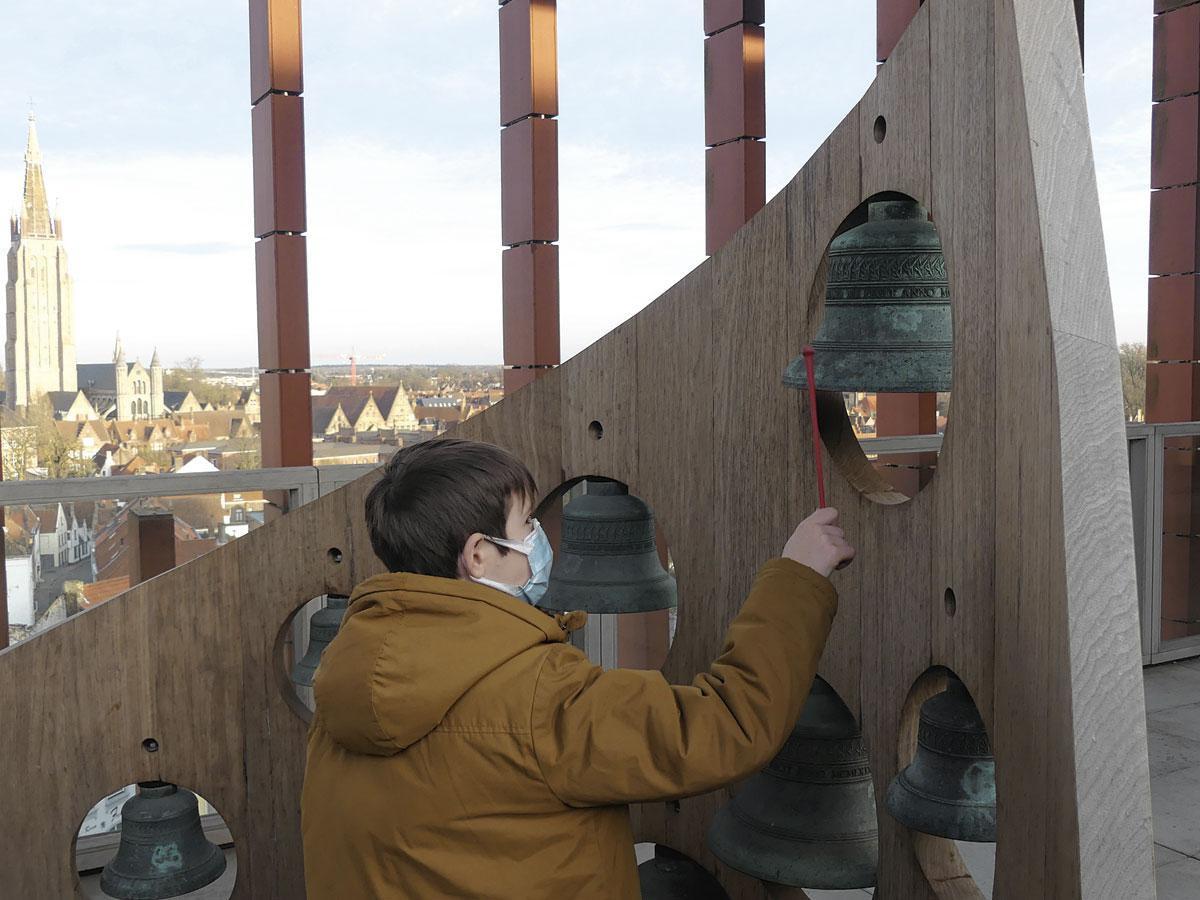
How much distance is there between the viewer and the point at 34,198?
715 centimetres

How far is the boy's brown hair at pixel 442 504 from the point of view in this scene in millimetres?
1568

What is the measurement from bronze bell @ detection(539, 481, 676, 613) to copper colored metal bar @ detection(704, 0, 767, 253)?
4857 millimetres

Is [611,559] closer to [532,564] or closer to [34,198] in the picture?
[532,564]

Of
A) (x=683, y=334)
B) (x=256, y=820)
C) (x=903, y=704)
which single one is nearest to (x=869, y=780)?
(x=903, y=704)

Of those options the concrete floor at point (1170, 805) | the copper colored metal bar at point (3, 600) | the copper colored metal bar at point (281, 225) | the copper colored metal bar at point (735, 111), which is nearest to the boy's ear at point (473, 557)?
the concrete floor at point (1170, 805)

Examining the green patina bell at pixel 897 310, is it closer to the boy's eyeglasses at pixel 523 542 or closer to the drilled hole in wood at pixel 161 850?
the boy's eyeglasses at pixel 523 542

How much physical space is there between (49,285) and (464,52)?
9.90ft

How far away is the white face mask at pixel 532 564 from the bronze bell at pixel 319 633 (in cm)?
140

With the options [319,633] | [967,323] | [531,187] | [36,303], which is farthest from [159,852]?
[36,303]

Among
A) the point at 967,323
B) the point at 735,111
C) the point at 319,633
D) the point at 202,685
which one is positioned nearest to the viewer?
the point at 967,323

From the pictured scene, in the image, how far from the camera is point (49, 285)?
647 centimetres

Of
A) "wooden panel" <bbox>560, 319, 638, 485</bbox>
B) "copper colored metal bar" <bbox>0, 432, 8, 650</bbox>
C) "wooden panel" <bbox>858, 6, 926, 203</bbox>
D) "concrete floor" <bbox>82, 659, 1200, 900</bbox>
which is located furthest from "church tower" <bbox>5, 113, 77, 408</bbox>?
"wooden panel" <bbox>858, 6, 926, 203</bbox>

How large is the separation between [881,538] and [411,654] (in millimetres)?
699

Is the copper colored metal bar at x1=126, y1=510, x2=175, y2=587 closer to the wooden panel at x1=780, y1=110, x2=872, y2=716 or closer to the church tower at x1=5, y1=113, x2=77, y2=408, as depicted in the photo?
the church tower at x1=5, y1=113, x2=77, y2=408
